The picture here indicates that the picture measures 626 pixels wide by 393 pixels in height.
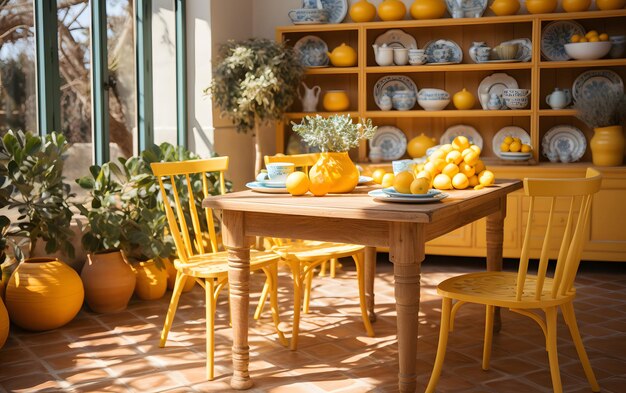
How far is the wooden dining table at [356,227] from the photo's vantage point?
2773 mm

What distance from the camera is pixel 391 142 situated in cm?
615

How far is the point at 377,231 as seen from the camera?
2842 millimetres

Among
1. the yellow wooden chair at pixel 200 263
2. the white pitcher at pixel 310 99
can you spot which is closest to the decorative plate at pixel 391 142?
the white pitcher at pixel 310 99

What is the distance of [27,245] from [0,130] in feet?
2.06

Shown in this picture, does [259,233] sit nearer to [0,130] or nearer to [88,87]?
[0,130]

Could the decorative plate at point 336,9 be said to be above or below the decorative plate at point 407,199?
above

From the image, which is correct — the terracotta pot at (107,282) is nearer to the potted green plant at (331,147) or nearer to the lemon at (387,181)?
the potted green plant at (331,147)

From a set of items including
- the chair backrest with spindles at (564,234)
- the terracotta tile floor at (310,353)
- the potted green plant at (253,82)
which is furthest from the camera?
the potted green plant at (253,82)

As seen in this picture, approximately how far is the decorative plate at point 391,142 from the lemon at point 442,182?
273 centimetres

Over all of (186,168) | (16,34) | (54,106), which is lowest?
(186,168)

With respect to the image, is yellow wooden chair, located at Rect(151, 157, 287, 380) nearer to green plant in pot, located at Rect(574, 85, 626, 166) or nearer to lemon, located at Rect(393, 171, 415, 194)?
lemon, located at Rect(393, 171, 415, 194)

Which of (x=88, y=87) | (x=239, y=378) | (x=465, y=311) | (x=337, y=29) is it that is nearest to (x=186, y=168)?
(x=239, y=378)

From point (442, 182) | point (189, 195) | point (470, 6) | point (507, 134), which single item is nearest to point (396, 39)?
point (470, 6)

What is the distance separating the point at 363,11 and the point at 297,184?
303cm
